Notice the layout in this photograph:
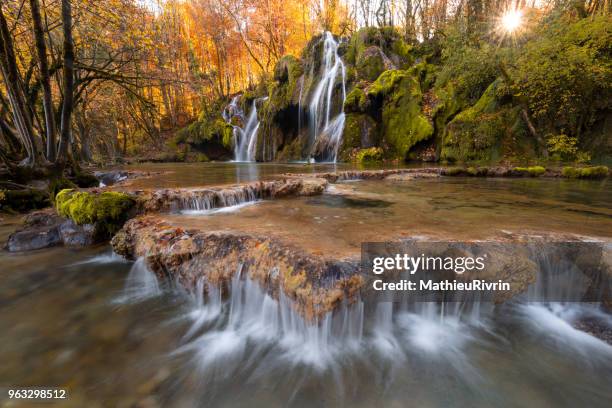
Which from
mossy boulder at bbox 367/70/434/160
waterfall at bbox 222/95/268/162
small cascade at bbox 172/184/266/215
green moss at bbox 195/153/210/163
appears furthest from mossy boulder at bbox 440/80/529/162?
green moss at bbox 195/153/210/163

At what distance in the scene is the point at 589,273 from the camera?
8.21 feet

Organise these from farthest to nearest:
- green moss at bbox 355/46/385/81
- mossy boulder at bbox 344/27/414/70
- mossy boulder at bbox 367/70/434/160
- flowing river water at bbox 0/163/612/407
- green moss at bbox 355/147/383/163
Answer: mossy boulder at bbox 344/27/414/70, green moss at bbox 355/46/385/81, green moss at bbox 355/147/383/163, mossy boulder at bbox 367/70/434/160, flowing river water at bbox 0/163/612/407

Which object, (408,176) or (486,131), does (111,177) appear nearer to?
(408,176)

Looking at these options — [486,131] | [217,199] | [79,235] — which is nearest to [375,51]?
[486,131]

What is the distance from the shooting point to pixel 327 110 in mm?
18047

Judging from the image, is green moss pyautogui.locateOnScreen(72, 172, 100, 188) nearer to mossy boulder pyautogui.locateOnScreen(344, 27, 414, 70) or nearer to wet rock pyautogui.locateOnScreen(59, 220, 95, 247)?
wet rock pyautogui.locateOnScreen(59, 220, 95, 247)

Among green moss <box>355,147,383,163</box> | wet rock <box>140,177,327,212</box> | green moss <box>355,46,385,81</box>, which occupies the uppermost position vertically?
green moss <box>355,46,385,81</box>

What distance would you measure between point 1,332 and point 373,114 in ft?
54.3

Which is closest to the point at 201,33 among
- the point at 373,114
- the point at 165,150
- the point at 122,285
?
the point at 165,150

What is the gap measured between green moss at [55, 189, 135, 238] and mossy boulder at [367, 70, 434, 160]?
13.4 meters

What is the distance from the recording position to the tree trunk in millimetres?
4441

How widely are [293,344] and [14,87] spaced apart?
279 inches

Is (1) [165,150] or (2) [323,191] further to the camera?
(1) [165,150]

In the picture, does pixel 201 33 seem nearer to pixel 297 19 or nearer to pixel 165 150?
pixel 297 19
